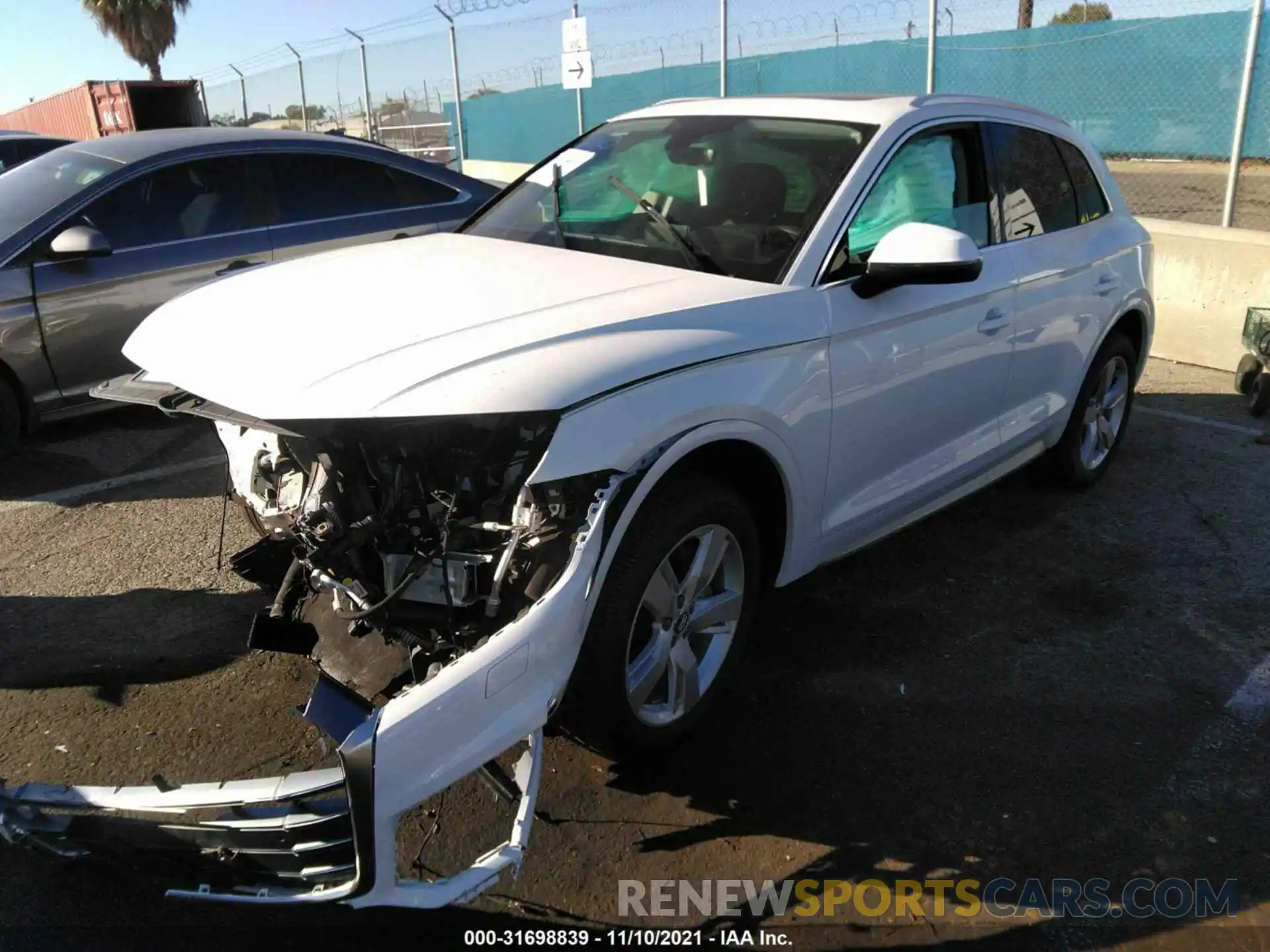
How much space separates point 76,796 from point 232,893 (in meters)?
0.50

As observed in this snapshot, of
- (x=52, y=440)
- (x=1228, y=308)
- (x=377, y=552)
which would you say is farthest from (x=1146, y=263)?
(x=52, y=440)

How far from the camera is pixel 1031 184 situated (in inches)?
173

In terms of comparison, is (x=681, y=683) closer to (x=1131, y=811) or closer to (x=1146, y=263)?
(x=1131, y=811)

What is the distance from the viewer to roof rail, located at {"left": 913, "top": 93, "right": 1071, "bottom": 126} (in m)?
3.89

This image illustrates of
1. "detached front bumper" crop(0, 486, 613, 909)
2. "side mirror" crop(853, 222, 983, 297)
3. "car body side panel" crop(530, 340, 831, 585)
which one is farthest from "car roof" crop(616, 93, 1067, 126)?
"detached front bumper" crop(0, 486, 613, 909)

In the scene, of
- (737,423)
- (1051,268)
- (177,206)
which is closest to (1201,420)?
(1051,268)

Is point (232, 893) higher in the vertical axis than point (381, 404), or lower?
lower

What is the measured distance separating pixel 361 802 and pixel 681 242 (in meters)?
2.12

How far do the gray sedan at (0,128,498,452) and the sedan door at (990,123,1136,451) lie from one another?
365 cm

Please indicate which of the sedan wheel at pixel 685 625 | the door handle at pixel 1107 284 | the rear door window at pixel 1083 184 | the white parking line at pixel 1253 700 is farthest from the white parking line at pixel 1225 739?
the rear door window at pixel 1083 184

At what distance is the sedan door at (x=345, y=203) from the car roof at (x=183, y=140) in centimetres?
14

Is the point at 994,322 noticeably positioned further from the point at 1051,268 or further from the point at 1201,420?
the point at 1201,420

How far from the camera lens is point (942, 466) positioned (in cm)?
392

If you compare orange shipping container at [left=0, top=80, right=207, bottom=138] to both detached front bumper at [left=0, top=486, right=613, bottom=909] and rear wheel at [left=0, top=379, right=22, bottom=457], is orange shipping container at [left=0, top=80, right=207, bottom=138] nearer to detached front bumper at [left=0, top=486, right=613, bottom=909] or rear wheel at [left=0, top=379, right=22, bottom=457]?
rear wheel at [left=0, top=379, right=22, bottom=457]
